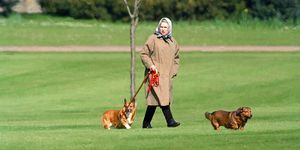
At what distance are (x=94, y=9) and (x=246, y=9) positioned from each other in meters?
9.99

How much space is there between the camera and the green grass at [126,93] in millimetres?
18281

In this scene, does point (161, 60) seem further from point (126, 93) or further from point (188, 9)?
point (188, 9)

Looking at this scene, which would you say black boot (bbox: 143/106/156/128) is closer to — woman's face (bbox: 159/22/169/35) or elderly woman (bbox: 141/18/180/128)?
elderly woman (bbox: 141/18/180/128)

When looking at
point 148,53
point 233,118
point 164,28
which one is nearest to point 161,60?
point 148,53

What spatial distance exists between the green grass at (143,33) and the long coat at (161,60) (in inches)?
1258

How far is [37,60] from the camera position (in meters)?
43.2

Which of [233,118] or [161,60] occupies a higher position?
[161,60]

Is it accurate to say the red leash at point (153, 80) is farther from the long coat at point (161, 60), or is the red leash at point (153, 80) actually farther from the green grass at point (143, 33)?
the green grass at point (143, 33)

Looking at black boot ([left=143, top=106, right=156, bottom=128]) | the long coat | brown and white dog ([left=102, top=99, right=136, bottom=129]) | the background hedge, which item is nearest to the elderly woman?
the long coat

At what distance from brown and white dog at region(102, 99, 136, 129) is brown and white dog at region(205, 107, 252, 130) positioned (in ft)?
5.90

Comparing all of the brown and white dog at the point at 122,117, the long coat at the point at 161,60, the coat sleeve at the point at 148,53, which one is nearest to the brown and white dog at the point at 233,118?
the long coat at the point at 161,60

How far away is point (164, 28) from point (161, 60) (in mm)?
608

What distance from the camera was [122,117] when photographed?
20.3 metres

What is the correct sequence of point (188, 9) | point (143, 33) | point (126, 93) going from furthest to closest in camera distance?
1. point (188, 9)
2. point (143, 33)
3. point (126, 93)
